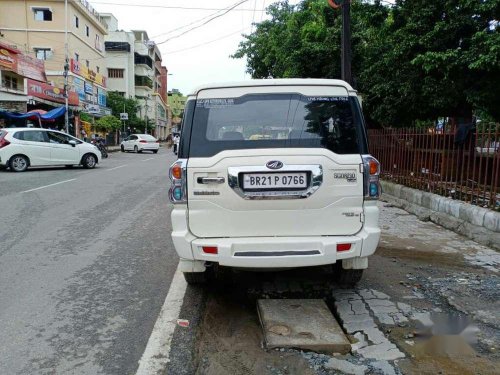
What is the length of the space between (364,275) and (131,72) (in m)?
64.1

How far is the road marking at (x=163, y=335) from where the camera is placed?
10.5 ft

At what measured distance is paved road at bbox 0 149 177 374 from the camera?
11.1ft

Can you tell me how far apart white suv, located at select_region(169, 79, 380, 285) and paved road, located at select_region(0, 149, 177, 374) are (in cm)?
86

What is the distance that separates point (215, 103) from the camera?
4.05 m

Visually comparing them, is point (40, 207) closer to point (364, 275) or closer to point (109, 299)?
point (109, 299)

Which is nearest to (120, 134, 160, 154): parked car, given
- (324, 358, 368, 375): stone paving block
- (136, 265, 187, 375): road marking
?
(136, 265, 187, 375): road marking

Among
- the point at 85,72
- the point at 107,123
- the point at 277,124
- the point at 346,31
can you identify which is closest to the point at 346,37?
the point at 346,31

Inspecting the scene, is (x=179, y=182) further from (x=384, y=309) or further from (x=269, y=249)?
(x=384, y=309)

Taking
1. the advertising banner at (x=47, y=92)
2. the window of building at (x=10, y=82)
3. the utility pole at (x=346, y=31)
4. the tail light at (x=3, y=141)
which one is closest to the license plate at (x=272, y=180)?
the utility pole at (x=346, y=31)

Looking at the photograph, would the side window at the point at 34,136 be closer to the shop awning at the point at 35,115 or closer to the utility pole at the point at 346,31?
the shop awning at the point at 35,115

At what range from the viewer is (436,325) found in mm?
3842

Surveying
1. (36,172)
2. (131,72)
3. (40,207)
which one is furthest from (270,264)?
(131,72)

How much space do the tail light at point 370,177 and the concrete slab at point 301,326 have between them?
1.06 meters

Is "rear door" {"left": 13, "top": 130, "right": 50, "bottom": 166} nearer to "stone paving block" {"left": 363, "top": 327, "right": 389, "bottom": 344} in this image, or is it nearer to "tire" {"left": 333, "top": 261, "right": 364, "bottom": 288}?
"tire" {"left": 333, "top": 261, "right": 364, "bottom": 288}
